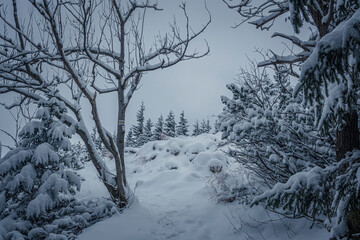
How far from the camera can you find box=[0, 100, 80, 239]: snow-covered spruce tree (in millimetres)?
3137

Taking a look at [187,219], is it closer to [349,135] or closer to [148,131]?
[349,135]

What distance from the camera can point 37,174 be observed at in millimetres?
3527

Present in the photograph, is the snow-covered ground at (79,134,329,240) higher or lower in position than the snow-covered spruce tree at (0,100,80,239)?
lower

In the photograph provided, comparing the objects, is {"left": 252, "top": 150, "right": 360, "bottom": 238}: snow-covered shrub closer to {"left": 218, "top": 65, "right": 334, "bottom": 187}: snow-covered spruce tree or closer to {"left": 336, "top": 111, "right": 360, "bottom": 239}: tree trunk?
{"left": 336, "top": 111, "right": 360, "bottom": 239}: tree trunk

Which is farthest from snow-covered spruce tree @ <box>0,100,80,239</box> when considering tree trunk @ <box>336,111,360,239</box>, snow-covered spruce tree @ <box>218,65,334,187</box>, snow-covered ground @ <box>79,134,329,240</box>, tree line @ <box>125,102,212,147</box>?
tree line @ <box>125,102,212,147</box>

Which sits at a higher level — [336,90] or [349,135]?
[336,90]

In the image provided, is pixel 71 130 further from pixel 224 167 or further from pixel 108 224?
pixel 224 167

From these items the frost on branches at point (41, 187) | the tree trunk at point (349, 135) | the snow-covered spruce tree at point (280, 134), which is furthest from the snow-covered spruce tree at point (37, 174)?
the tree trunk at point (349, 135)

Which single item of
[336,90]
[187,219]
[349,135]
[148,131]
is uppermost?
[148,131]

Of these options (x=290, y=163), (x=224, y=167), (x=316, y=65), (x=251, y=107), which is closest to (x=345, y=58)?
(x=316, y=65)

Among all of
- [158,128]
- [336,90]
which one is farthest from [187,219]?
[158,128]

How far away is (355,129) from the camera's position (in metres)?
1.83

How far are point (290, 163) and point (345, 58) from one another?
2.19 m

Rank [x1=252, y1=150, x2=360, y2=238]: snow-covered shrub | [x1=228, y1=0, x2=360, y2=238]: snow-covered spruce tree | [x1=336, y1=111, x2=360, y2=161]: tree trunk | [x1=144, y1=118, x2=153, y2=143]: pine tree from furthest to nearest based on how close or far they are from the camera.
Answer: [x1=144, y1=118, x2=153, y2=143]: pine tree → [x1=336, y1=111, x2=360, y2=161]: tree trunk → [x1=252, y1=150, x2=360, y2=238]: snow-covered shrub → [x1=228, y1=0, x2=360, y2=238]: snow-covered spruce tree
